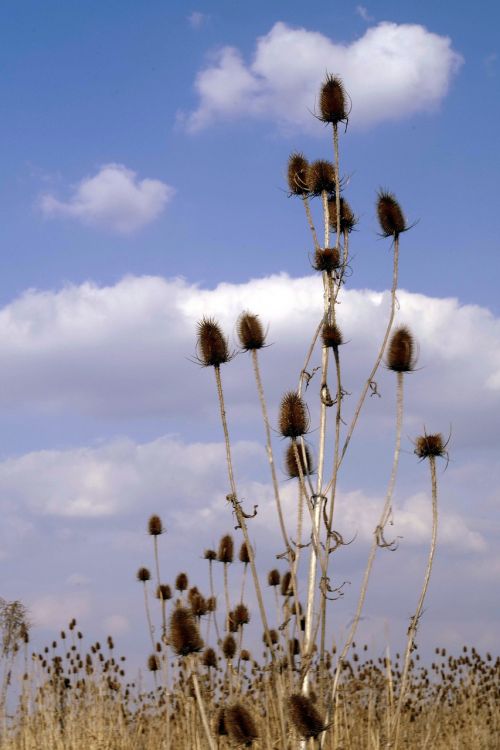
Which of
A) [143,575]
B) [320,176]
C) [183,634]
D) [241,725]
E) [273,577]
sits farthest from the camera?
[143,575]

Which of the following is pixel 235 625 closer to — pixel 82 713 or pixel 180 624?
pixel 180 624

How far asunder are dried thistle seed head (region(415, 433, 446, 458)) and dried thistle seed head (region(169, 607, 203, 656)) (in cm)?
232

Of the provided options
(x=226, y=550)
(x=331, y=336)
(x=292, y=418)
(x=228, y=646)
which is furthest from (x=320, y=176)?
(x=228, y=646)

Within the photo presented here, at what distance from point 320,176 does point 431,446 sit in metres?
2.19

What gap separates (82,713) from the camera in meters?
10.8

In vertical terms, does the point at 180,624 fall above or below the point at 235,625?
below

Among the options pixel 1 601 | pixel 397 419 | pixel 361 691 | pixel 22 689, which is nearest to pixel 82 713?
pixel 22 689

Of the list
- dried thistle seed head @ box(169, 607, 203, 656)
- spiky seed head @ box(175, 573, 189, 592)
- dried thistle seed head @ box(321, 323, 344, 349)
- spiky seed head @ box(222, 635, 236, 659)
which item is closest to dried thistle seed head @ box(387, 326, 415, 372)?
dried thistle seed head @ box(321, 323, 344, 349)

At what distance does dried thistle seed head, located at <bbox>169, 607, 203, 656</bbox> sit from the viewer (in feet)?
17.6

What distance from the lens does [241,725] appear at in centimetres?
518

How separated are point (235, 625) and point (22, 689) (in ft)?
14.2

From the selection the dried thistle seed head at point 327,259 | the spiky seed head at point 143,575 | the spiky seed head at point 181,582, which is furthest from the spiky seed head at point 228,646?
the dried thistle seed head at point 327,259

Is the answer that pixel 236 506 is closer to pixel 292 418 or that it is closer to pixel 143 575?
pixel 292 418

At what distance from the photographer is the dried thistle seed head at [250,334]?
6.00 metres
